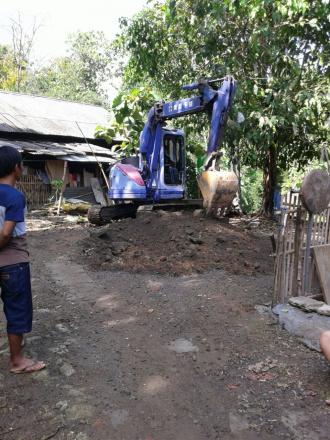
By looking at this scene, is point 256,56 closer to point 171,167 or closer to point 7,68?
point 171,167

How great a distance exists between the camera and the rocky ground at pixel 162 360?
2826 millimetres

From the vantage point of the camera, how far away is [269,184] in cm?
1455

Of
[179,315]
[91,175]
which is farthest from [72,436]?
[91,175]

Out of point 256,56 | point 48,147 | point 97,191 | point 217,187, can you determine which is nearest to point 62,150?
point 48,147

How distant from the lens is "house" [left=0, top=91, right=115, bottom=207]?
16.8 meters

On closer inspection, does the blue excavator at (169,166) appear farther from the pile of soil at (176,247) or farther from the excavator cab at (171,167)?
the pile of soil at (176,247)

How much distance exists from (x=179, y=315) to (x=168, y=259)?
229 cm

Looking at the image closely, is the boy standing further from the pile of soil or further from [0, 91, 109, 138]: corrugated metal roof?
[0, 91, 109, 138]: corrugated metal roof

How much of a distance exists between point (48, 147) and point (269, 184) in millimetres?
8925

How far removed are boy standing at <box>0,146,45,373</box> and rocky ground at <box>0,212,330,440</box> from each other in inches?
18.8

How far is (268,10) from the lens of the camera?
11094mm

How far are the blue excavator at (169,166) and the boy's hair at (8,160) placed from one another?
553 centimetres

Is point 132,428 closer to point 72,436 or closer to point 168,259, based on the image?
point 72,436

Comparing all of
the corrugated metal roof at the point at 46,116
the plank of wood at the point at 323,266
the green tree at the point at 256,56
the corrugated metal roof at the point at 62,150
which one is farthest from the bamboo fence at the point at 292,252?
the corrugated metal roof at the point at 46,116
